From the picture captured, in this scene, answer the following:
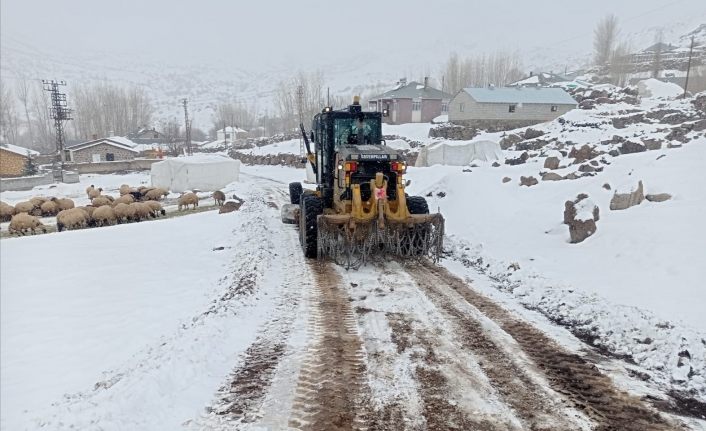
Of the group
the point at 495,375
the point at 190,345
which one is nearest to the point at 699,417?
the point at 495,375

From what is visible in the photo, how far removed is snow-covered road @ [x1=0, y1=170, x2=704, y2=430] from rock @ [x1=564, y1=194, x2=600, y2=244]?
9.05 feet

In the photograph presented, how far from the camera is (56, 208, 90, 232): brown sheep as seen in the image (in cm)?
1839

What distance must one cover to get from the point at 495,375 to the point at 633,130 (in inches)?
1249

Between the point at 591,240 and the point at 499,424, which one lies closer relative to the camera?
the point at 499,424

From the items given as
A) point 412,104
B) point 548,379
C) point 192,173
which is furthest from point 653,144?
point 412,104

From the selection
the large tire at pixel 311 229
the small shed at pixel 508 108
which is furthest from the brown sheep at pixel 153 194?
the small shed at pixel 508 108

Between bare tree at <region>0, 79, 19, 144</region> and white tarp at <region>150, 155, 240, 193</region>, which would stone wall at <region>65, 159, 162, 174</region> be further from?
bare tree at <region>0, 79, 19, 144</region>

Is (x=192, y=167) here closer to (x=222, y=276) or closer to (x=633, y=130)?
(x=222, y=276)

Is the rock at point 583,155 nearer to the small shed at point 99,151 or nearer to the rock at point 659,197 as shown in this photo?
Result: the rock at point 659,197

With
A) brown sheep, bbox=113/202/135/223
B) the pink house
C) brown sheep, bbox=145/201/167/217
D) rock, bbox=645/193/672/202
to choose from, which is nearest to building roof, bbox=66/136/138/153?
the pink house

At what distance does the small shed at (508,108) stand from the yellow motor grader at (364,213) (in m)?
39.1

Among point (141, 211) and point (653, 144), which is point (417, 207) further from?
point (653, 144)

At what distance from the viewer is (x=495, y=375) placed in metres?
4.66

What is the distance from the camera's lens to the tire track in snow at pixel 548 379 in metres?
3.95
